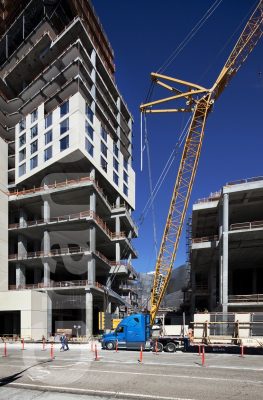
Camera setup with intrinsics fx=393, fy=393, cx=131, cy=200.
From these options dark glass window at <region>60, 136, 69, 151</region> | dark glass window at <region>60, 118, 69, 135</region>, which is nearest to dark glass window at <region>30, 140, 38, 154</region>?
dark glass window at <region>60, 118, 69, 135</region>

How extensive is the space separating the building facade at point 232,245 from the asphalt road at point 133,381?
81.3ft

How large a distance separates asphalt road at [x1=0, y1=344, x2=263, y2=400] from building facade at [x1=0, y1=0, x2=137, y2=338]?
1364 inches

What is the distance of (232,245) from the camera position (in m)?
49.9

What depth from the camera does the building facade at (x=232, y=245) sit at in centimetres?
4544

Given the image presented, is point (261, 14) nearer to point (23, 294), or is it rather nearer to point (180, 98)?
point (180, 98)

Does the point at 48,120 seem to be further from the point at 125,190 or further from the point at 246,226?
the point at 246,226

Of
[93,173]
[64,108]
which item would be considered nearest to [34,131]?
[64,108]

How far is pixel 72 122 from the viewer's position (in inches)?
2231

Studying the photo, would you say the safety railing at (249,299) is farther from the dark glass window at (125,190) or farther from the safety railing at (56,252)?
the dark glass window at (125,190)

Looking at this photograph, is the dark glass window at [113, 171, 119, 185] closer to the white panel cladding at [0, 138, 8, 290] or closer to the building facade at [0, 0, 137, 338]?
the building facade at [0, 0, 137, 338]

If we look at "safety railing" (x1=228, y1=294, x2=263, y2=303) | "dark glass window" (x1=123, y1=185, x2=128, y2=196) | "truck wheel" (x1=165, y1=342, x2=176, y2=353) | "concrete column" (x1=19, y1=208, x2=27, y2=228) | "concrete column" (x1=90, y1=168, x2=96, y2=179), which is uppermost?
"concrete column" (x1=90, y1=168, x2=96, y2=179)

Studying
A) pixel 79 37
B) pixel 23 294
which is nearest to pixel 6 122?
pixel 79 37

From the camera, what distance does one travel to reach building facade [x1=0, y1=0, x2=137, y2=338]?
185 feet

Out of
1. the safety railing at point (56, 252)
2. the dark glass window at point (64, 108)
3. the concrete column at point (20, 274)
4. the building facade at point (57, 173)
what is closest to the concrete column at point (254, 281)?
the building facade at point (57, 173)
